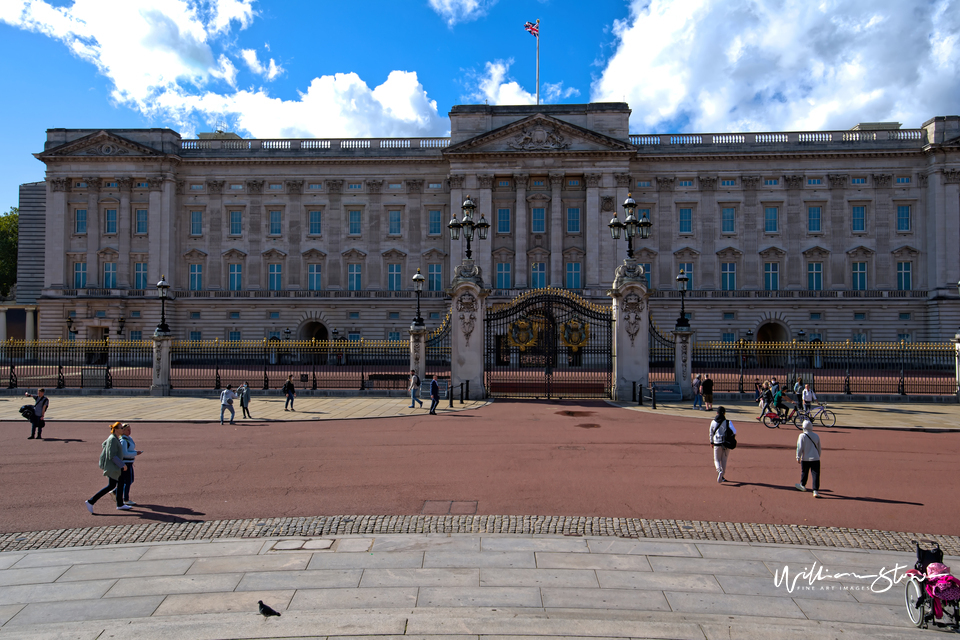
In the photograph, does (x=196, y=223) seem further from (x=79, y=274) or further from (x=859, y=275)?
(x=859, y=275)

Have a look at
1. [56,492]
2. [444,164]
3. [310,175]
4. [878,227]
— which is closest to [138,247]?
[310,175]

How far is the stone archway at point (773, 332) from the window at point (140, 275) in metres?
55.7

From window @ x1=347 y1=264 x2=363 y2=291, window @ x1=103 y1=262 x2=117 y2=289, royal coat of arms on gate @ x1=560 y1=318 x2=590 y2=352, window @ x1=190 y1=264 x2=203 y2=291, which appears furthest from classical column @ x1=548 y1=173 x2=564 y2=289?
window @ x1=103 y1=262 x2=117 y2=289

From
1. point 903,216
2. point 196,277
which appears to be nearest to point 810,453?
point 903,216

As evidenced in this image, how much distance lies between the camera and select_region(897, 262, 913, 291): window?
50.0 metres

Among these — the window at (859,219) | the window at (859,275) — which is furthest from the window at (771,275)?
the window at (859,219)

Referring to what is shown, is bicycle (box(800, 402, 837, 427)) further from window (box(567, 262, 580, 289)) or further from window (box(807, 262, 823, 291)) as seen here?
window (box(807, 262, 823, 291))

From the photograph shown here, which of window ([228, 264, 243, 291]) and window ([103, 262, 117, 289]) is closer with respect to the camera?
window ([103, 262, 117, 289])

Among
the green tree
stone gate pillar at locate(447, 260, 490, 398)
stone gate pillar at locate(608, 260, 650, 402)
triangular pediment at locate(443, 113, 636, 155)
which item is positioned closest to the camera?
stone gate pillar at locate(608, 260, 650, 402)

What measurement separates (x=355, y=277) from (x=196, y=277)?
14.8 m

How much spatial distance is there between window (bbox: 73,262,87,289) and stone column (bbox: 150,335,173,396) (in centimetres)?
3297

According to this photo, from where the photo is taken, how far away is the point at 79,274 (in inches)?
2101

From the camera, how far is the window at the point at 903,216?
5022 centimetres

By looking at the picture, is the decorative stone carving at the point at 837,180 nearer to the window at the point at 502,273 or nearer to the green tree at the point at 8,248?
the window at the point at 502,273
